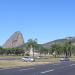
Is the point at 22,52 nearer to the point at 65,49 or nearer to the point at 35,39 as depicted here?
the point at 65,49

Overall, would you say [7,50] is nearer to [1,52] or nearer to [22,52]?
[1,52]

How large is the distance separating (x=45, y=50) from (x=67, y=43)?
23.1m

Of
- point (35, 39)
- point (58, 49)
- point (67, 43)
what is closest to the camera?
point (35, 39)

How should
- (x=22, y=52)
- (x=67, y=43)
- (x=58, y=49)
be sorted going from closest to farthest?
(x=58, y=49)
(x=67, y=43)
(x=22, y=52)

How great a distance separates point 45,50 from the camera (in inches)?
7682

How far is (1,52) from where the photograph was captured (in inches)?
6934

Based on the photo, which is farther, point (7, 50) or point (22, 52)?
point (22, 52)

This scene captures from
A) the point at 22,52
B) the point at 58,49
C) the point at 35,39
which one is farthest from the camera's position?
the point at 22,52

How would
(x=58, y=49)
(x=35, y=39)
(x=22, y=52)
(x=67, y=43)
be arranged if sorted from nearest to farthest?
1. (x=35, y=39)
2. (x=58, y=49)
3. (x=67, y=43)
4. (x=22, y=52)

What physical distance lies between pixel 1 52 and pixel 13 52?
355 inches

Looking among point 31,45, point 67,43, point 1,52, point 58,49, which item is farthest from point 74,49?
point 31,45

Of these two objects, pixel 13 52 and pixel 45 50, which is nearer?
pixel 13 52

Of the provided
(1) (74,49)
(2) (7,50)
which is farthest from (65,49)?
(2) (7,50)

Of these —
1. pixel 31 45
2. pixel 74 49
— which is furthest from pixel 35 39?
pixel 74 49
